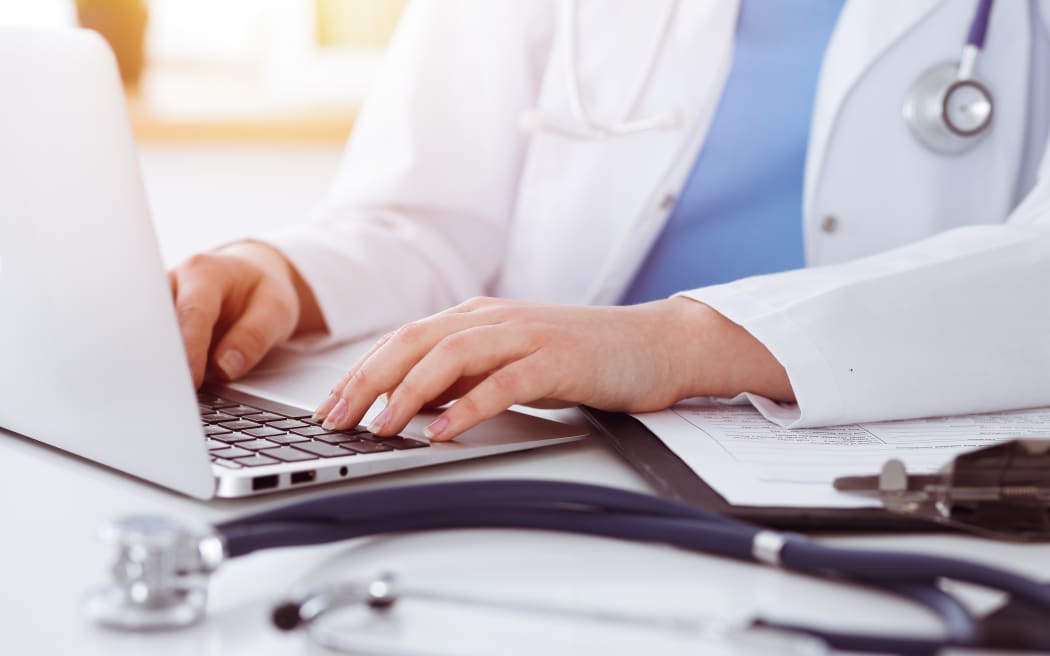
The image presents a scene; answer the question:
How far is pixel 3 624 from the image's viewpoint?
1.30 feet

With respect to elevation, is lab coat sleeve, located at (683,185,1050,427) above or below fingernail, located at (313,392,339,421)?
above

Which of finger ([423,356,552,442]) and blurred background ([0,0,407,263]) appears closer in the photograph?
finger ([423,356,552,442])

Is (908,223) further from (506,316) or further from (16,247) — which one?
(16,247)

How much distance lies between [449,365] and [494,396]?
0.03 meters

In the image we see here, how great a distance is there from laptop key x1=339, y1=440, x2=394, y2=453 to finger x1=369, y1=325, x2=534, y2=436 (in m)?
0.02

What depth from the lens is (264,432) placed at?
2.02 feet

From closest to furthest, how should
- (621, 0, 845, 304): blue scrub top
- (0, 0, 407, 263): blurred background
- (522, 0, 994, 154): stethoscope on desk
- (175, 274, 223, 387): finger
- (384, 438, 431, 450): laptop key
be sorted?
(384, 438, 431, 450): laptop key → (175, 274, 223, 387): finger → (522, 0, 994, 154): stethoscope on desk → (621, 0, 845, 304): blue scrub top → (0, 0, 407, 263): blurred background

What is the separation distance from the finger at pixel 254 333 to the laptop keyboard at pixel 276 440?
12 cm

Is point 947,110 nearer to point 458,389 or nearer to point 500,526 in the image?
point 458,389

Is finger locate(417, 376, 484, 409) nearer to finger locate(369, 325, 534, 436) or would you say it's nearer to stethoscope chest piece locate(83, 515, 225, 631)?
finger locate(369, 325, 534, 436)

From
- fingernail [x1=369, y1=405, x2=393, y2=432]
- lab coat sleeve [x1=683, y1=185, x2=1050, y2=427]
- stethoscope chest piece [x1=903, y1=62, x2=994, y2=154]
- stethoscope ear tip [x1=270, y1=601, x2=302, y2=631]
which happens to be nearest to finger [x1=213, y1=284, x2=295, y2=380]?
fingernail [x1=369, y1=405, x2=393, y2=432]

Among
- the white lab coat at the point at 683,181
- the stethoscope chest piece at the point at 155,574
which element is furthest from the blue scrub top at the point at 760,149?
the stethoscope chest piece at the point at 155,574

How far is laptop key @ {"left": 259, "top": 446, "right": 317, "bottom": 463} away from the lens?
21.8 inches

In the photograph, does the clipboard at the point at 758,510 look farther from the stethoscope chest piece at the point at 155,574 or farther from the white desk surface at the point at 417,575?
the stethoscope chest piece at the point at 155,574
